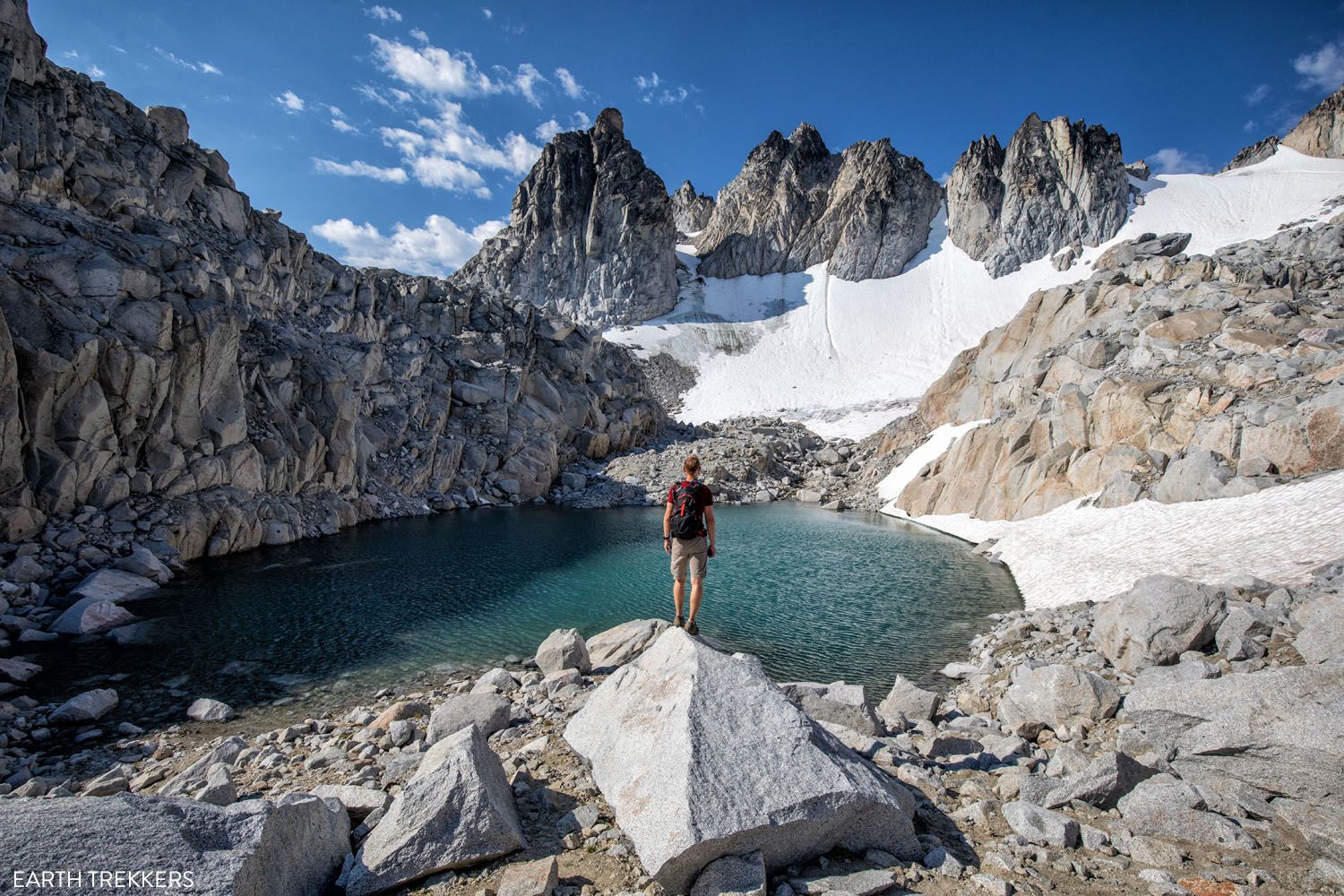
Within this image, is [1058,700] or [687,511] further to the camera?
[687,511]

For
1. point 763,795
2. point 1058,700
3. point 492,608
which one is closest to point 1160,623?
point 1058,700

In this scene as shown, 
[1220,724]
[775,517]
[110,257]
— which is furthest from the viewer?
[775,517]

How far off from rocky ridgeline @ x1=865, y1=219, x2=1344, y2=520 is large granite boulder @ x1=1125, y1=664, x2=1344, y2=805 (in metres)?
12.9

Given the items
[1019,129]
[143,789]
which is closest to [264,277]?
[143,789]

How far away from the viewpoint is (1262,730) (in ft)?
19.5

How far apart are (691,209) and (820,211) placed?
193ft

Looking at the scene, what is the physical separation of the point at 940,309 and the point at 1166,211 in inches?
1509

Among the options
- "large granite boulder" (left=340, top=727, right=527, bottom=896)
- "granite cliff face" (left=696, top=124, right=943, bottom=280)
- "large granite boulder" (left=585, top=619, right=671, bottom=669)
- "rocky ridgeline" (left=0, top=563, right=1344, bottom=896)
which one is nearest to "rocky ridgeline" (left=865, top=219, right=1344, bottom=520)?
"rocky ridgeline" (left=0, top=563, right=1344, bottom=896)

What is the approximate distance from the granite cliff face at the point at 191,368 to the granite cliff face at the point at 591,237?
5863 cm

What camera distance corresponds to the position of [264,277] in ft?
128

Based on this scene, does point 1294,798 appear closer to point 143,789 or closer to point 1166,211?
point 143,789

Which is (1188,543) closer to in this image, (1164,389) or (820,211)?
(1164,389)

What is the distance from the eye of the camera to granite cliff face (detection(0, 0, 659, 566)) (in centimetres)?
1917

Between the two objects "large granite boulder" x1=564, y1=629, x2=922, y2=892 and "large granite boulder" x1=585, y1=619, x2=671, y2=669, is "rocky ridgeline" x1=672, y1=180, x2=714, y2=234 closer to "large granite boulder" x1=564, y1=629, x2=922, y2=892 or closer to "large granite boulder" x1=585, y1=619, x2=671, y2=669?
"large granite boulder" x1=585, y1=619, x2=671, y2=669
